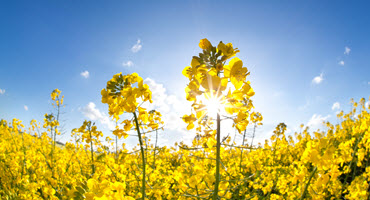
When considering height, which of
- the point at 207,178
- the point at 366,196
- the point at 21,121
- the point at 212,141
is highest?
the point at 21,121

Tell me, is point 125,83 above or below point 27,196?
above

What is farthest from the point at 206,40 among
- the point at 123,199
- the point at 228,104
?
the point at 123,199

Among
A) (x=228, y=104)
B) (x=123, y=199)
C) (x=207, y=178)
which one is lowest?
(x=207, y=178)

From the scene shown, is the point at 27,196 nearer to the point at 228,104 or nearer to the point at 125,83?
the point at 125,83

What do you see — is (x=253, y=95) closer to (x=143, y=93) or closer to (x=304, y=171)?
(x=143, y=93)

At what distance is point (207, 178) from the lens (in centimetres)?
226

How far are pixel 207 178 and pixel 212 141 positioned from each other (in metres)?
0.84

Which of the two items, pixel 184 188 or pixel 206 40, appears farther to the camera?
pixel 184 188

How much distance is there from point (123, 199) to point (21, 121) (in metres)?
10.6

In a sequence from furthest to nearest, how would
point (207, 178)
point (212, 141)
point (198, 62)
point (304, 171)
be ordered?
1. point (207, 178)
2. point (304, 171)
3. point (212, 141)
4. point (198, 62)

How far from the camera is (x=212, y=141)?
1624 millimetres

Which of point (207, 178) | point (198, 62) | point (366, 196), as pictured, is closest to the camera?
point (198, 62)

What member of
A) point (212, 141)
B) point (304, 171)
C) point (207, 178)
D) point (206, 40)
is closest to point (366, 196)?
point (304, 171)

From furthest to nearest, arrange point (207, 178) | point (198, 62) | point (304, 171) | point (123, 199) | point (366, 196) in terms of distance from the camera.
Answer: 1. point (366, 196)
2. point (207, 178)
3. point (304, 171)
4. point (198, 62)
5. point (123, 199)
